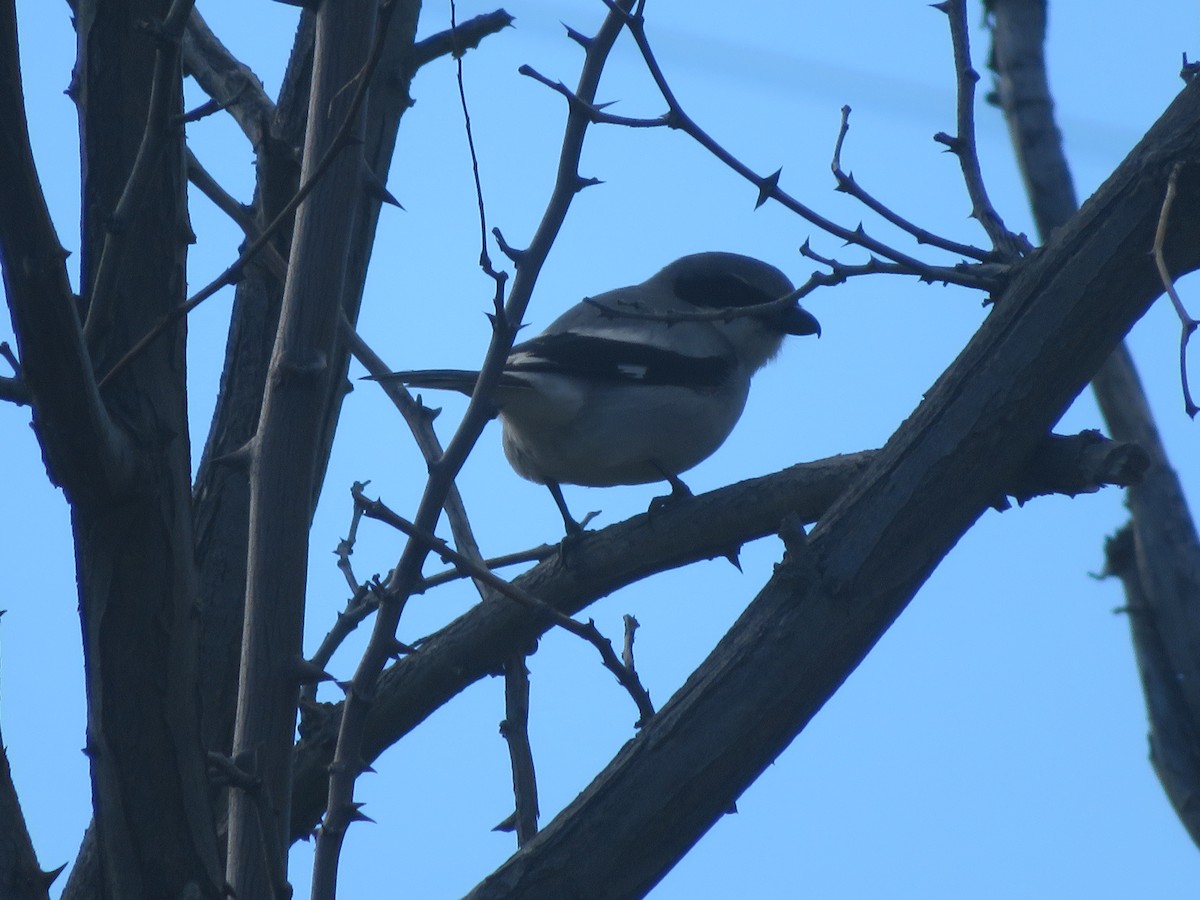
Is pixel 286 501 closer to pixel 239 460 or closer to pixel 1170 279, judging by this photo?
pixel 239 460

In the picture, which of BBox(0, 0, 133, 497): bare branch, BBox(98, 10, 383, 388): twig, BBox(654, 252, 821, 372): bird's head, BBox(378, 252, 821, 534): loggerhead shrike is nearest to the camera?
BBox(0, 0, 133, 497): bare branch

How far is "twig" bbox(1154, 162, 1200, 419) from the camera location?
226 cm

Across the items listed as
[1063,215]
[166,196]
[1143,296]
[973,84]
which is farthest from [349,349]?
[1063,215]

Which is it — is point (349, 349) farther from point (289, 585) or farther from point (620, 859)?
point (620, 859)

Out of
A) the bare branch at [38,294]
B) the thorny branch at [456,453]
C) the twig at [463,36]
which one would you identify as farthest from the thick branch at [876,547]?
the twig at [463,36]

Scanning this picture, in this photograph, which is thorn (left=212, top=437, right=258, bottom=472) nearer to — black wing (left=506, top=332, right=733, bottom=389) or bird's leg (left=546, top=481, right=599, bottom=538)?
bird's leg (left=546, top=481, right=599, bottom=538)

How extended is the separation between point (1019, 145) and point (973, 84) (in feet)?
10.8

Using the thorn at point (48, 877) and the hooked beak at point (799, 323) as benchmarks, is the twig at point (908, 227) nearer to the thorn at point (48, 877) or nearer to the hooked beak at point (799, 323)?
the thorn at point (48, 877)

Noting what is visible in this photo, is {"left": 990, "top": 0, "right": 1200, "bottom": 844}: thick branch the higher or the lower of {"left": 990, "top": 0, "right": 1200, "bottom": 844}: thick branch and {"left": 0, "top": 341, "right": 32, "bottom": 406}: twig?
the higher

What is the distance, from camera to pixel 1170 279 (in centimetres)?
241

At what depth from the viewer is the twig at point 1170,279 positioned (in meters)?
2.26

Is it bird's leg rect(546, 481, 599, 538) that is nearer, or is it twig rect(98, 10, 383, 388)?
twig rect(98, 10, 383, 388)

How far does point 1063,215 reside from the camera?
6117 mm

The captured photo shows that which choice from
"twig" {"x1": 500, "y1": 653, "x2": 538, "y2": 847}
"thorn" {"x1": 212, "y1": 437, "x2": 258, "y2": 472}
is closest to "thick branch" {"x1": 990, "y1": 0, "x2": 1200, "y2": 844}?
"twig" {"x1": 500, "y1": 653, "x2": 538, "y2": 847}
